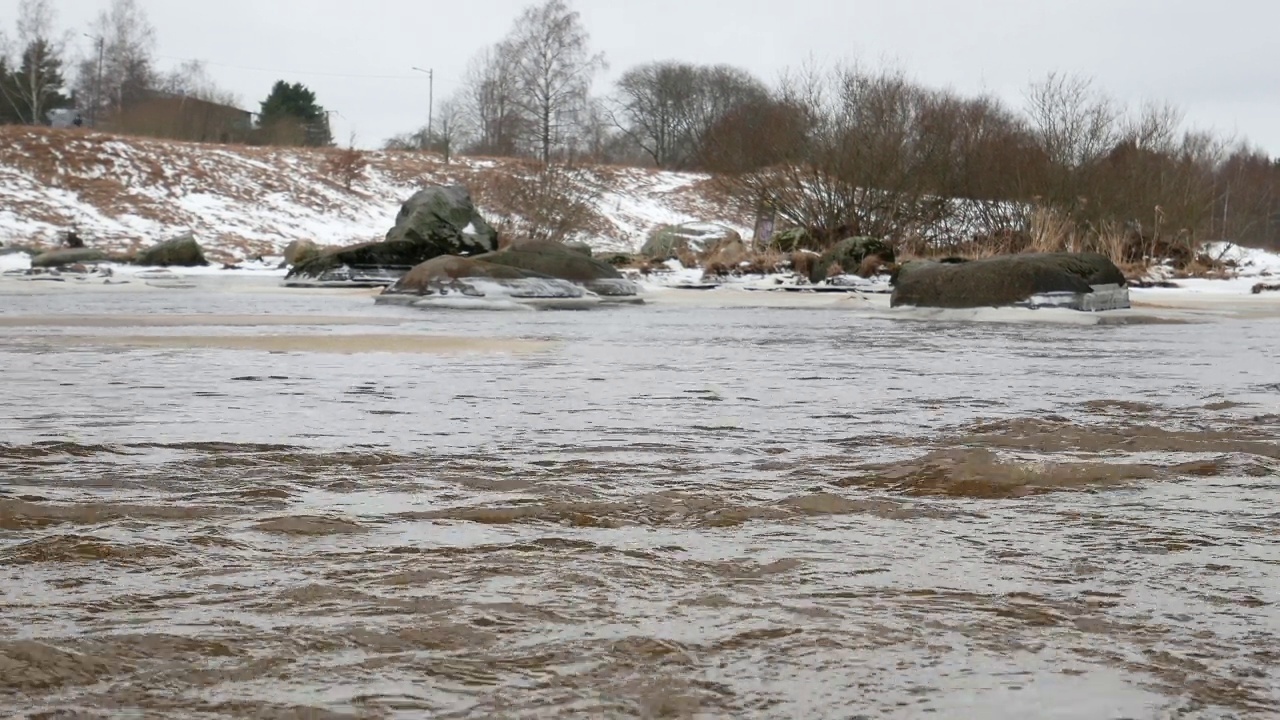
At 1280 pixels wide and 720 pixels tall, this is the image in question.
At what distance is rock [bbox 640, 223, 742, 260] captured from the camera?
1164 inches

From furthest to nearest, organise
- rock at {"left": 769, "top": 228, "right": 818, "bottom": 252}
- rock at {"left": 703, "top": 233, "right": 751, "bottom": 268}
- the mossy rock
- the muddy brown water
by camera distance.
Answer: rock at {"left": 769, "top": 228, "right": 818, "bottom": 252}, rock at {"left": 703, "top": 233, "right": 751, "bottom": 268}, the mossy rock, the muddy brown water

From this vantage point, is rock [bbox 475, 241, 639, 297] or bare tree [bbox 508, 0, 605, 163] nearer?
rock [bbox 475, 241, 639, 297]

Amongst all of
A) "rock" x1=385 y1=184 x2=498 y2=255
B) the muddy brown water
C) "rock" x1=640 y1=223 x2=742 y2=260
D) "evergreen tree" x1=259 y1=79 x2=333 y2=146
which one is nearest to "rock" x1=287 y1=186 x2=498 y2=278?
"rock" x1=385 y1=184 x2=498 y2=255

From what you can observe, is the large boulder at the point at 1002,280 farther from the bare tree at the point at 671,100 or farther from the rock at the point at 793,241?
the bare tree at the point at 671,100

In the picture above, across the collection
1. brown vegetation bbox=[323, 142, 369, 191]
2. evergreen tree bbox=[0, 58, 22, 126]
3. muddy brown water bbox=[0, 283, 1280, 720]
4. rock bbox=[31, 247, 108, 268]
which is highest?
evergreen tree bbox=[0, 58, 22, 126]

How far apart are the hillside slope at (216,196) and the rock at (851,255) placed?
11407mm

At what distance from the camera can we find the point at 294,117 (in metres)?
61.5

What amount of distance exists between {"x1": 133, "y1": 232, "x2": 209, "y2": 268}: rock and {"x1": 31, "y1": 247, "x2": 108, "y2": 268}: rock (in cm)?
102

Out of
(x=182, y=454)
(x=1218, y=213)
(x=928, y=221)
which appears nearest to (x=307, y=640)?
(x=182, y=454)

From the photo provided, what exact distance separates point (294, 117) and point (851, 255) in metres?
44.7

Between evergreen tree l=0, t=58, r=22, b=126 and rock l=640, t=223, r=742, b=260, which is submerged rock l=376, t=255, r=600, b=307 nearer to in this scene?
rock l=640, t=223, r=742, b=260

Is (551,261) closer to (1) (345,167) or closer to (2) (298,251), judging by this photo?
(2) (298,251)

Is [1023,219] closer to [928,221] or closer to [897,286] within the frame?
[928,221]

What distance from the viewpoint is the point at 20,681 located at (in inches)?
68.9
